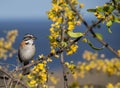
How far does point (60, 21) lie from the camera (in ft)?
10.4

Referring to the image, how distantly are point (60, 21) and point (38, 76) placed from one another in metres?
0.52

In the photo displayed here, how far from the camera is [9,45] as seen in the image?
16.1 meters

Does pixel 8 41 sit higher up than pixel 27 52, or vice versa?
pixel 27 52

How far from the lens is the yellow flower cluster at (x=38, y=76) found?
2.77 meters

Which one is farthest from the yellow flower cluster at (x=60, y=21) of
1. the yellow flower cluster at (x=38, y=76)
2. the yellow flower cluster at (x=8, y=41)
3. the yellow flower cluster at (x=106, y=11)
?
the yellow flower cluster at (x=8, y=41)

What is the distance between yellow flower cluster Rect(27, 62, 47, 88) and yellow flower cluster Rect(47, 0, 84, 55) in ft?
0.48

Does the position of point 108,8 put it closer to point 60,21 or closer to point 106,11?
point 106,11

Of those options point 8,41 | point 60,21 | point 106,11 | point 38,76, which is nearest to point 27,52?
point 60,21

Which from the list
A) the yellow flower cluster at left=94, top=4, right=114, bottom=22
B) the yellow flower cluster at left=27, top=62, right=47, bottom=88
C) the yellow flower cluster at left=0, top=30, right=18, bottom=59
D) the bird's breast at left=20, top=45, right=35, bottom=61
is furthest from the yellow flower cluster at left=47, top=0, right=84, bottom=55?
the yellow flower cluster at left=0, top=30, right=18, bottom=59

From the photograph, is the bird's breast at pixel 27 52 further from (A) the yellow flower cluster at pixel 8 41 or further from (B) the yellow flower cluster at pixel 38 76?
(A) the yellow flower cluster at pixel 8 41

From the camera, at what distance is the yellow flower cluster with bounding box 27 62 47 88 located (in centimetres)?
277

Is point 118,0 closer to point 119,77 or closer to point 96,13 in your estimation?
point 96,13

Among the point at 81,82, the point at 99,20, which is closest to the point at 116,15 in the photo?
the point at 99,20

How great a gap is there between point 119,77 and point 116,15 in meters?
14.6
